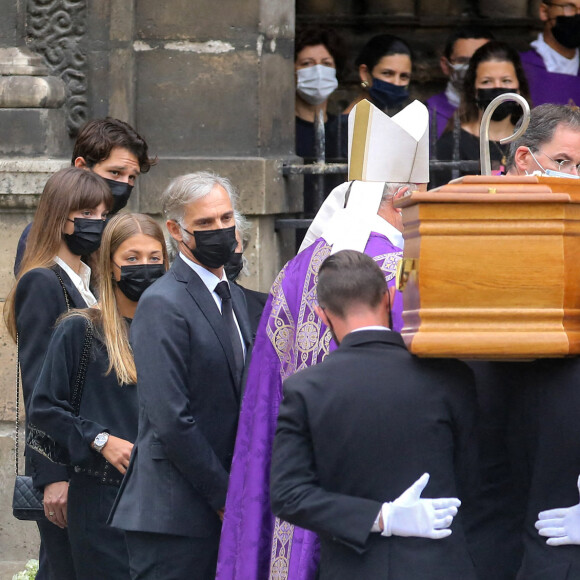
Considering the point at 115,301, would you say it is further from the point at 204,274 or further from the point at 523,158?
the point at 523,158

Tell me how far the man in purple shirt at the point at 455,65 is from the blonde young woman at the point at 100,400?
9.32 feet

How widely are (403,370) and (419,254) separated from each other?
12.0 inches

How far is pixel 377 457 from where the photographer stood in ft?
11.1

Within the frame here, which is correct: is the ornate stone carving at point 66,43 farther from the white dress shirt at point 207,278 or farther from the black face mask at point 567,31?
the black face mask at point 567,31

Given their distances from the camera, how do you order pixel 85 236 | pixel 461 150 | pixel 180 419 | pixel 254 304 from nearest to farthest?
pixel 180 419 < pixel 85 236 < pixel 254 304 < pixel 461 150

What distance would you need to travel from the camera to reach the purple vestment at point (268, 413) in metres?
4.31

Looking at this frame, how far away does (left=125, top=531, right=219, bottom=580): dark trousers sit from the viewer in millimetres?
4387

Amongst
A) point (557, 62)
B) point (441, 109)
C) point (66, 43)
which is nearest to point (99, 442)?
point (66, 43)

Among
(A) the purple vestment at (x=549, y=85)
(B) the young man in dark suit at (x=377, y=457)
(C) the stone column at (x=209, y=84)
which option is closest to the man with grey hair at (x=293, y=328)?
(B) the young man in dark suit at (x=377, y=457)

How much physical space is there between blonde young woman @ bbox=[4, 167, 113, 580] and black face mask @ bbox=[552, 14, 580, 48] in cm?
323

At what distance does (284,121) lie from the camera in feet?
22.1

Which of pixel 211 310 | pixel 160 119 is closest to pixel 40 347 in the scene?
pixel 211 310

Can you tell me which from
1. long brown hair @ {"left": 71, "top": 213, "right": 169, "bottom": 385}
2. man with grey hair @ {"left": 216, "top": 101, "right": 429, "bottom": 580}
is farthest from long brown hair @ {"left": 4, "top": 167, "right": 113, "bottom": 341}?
man with grey hair @ {"left": 216, "top": 101, "right": 429, "bottom": 580}

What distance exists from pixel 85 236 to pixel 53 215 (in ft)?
0.49
